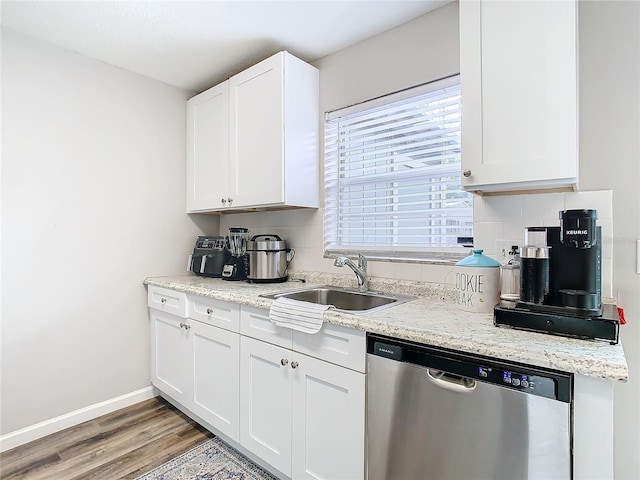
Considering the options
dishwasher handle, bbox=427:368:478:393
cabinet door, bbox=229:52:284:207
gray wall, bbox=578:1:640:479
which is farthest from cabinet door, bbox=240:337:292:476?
gray wall, bbox=578:1:640:479

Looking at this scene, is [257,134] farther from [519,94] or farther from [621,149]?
[621,149]

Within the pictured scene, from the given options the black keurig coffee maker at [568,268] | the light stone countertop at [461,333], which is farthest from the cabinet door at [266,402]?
the black keurig coffee maker at [568,268]

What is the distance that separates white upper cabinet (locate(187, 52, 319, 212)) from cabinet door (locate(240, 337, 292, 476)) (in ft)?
2.87

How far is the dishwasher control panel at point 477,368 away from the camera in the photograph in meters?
0.92

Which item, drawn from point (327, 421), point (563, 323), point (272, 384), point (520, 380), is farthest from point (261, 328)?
point (563, 323)

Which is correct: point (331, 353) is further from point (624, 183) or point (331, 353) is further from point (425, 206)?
point (624, 183)

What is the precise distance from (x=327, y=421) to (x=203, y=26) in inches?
81.9

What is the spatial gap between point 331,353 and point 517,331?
2.18 feet

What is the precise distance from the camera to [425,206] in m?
1.92

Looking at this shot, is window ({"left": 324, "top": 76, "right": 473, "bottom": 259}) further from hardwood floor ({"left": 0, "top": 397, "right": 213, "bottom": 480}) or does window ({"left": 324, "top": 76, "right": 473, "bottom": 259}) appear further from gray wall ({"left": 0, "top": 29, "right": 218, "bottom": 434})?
hardwood floor ({"left": 0, "top": 397, "right": 213, "bottom": 480})

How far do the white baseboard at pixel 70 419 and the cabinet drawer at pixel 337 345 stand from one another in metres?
Result: 1.67

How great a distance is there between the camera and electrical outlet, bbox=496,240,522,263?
1.54 meters

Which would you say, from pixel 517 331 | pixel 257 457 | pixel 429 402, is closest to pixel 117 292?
pixel 257 457

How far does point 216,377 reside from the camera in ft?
6.40
